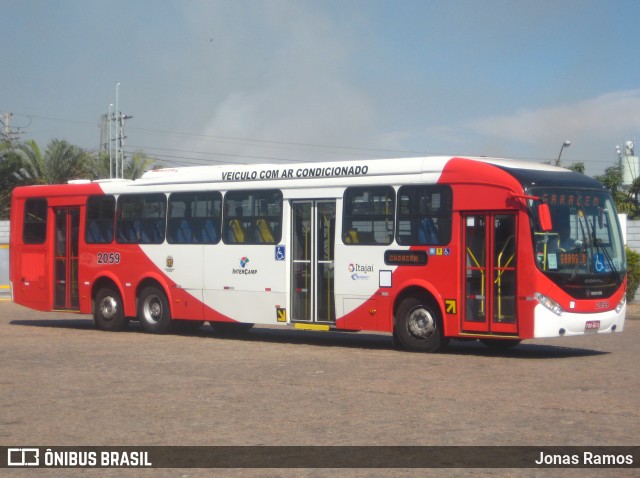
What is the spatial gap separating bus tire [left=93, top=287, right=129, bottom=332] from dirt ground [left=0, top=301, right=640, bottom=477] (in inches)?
86.4

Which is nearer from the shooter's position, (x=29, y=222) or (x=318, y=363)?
(x=318, y=363)

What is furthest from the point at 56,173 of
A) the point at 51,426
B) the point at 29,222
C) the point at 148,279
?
the point at 51,426

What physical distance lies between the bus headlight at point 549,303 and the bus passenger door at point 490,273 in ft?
1.26

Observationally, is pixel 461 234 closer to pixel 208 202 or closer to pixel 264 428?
pixel 208 202

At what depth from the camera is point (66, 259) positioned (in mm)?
22562

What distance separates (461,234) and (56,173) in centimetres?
3245

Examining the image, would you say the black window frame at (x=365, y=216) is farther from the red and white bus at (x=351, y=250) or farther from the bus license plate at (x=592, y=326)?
the bus license plate at (x=592, y=326)

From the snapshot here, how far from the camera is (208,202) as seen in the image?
20.0 meters

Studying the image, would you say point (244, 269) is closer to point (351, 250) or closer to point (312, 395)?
point (351, 250)

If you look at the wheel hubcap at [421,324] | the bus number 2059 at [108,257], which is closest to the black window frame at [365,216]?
the wheel hubcap at [421,324]

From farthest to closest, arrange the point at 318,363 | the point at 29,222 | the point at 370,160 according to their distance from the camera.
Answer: the point at 29,222
the point at 370,160
the point at 318,363

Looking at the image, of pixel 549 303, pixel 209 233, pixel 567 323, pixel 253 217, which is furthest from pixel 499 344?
pixel 209 233

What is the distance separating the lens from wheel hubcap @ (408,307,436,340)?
16.7 m

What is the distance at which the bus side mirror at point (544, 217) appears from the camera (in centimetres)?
1534
